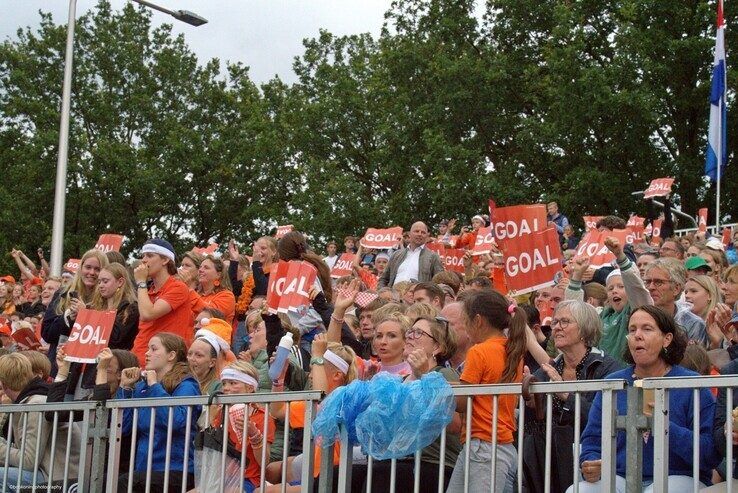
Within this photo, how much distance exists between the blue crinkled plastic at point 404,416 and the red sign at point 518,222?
3.36 m

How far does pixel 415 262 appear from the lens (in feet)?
51.4

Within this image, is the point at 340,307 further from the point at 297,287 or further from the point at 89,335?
the point at 89,335

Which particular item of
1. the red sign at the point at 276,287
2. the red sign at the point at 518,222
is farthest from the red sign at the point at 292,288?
the red sign at the point at 518,222

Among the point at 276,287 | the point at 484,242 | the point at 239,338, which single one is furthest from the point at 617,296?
the point at 484,242

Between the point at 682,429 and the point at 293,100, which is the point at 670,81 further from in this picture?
the point at 682,429

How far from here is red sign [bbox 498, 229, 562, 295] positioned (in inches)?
372

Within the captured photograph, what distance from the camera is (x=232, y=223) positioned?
43.1 metres

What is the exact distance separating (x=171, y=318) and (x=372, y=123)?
3085 cm

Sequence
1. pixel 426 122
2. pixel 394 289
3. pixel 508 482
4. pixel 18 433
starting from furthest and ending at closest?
pixel 426 122, pixel 394 289, pixel 18 433, pixel 508 482

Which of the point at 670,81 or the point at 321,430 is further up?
the point at 670,81

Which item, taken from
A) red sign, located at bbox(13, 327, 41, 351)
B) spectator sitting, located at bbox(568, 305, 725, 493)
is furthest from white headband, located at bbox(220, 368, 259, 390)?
red sign, located at bbox(13, 327, 41, 351)

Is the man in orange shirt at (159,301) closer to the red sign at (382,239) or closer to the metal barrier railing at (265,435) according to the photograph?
the metal barrier railing at (265,435)

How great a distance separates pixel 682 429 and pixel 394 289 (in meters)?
8.24

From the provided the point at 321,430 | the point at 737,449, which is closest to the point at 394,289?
the point at 321,430
